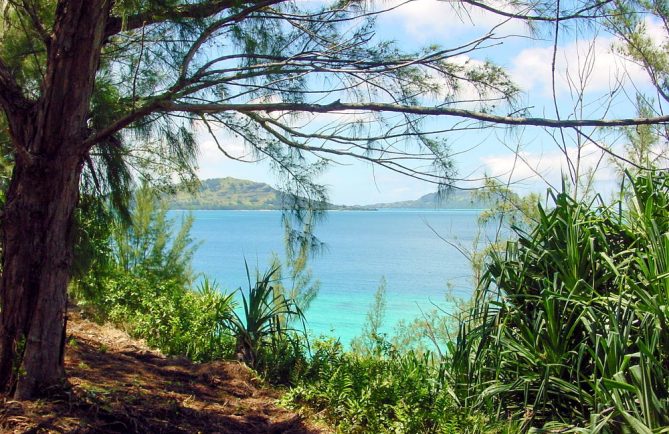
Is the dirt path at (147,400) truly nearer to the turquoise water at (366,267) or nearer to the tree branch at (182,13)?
the turquoise water at (366,267)

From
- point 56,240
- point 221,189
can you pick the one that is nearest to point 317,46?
point 56,240

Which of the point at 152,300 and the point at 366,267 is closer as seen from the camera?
the point at 152,300

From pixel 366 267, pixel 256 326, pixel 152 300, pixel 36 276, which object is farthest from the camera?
pixel 366 267

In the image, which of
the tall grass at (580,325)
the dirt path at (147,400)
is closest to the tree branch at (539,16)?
the tall grass at (580,325)

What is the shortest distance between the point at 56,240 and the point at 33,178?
32cm

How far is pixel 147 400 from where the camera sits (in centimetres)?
337

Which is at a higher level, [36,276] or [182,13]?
[182,13]

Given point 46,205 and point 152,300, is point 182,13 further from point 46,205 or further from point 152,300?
point 152,300

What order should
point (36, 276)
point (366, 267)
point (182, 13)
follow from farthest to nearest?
point (366, 267) < point (182, 13) < point (36, 276)

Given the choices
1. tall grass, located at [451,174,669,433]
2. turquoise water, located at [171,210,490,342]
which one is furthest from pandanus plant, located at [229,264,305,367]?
tall grass, located at [451,174,669,433]

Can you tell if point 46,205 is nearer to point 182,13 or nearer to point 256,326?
point 182,13

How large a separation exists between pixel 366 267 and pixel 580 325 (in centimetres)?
2589

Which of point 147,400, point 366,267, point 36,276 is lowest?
point 366,267

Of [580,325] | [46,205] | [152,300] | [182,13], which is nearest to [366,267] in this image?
[152,300]
